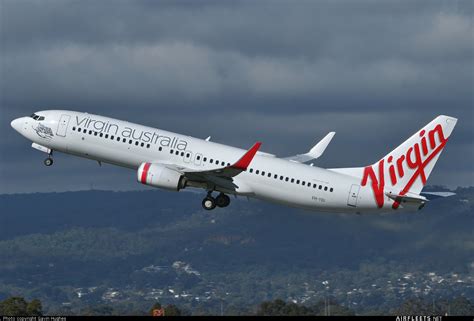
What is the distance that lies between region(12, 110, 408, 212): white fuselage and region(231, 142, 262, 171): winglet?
2377 mm

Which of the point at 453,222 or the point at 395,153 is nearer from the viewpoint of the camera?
the point at 395,153

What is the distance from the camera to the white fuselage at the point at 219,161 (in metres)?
81.9

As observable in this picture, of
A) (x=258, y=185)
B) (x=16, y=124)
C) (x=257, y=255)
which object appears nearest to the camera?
(x=258, y=185)

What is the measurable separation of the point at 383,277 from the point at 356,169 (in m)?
83.4

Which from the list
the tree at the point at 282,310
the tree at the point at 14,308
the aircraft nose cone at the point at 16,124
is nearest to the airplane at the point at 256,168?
the aircraft nose cone at the point at 16,124

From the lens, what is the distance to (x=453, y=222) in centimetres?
12669

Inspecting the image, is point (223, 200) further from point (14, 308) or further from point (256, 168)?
point (14, 308)

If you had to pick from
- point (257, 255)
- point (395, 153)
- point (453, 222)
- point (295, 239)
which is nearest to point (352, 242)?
point (295, 239)

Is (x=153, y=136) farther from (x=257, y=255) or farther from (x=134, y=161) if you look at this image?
(x=257, y=255)

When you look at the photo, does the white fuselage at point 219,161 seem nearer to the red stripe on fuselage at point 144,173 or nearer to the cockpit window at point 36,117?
the red stripe on fuselage at point 144,173

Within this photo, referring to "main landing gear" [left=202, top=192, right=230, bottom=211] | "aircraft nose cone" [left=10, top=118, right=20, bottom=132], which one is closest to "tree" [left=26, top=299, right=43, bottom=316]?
"aircraft nose cone" [left=10, top=118, right=20, bottom=132]

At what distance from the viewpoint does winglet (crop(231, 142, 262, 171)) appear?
77.7m

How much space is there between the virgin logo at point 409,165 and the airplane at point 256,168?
72 mm

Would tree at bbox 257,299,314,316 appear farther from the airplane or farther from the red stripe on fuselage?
the red stripe on fuselage
